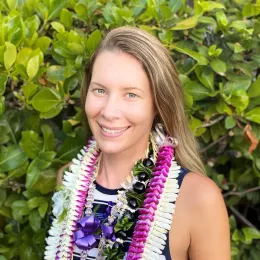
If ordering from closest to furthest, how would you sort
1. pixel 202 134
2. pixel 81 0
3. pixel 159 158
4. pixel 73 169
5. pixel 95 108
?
pixel 95 108 → pixel 159 158 → pixel 73 169 → pixel 81 0 → pixel 202 134

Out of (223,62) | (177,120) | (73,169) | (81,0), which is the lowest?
(73,169)

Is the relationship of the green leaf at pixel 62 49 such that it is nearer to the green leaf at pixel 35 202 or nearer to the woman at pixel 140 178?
the woman at pixel 140 178

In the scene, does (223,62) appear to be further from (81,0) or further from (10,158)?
(10,158)

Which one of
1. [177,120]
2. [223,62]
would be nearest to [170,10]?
[223,62]

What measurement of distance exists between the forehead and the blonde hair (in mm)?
17

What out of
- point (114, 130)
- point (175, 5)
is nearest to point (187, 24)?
point (175, 5)

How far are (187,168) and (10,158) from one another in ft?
2.22

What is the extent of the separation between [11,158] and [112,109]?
58 cm

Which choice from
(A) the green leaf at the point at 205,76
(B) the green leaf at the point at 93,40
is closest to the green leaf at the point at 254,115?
(A) the green leaf at the point at 205,76

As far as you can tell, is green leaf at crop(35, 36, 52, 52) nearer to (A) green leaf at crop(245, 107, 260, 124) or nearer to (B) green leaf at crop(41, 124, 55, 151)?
(B) green leaf at crop(41, 124, 55, 151)

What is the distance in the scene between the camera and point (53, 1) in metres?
2.06

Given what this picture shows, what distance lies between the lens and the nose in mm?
1594

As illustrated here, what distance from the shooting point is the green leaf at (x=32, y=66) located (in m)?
1.85

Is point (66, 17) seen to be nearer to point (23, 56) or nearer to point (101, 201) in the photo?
point (23, 56)
